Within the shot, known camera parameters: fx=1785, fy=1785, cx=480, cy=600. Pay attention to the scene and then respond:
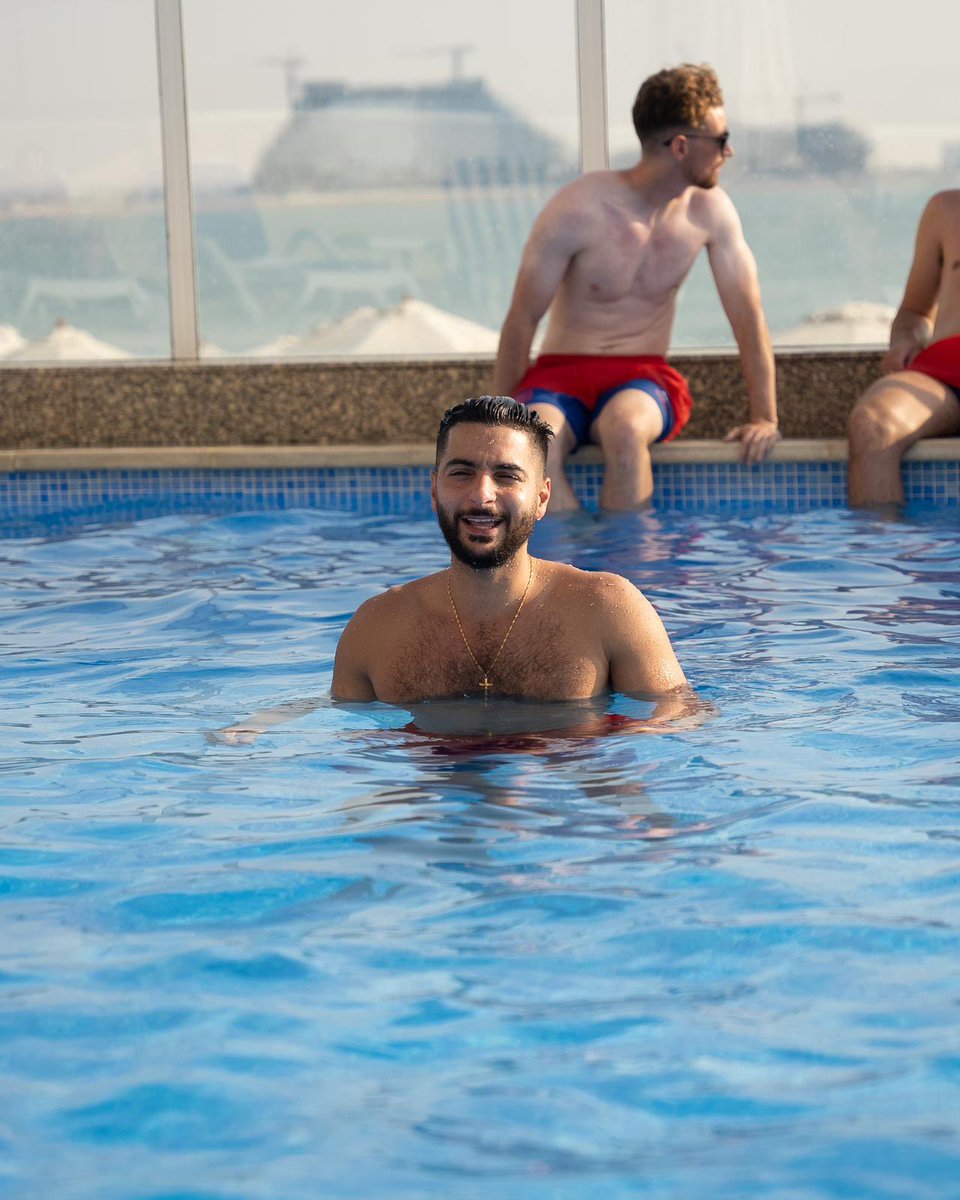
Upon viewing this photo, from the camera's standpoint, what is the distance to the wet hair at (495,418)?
3.71m

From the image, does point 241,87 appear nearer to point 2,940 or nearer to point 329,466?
point 329,466

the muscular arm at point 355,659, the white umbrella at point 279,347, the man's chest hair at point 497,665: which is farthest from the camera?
the white umbrella at point 279,347

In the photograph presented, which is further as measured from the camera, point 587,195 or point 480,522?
point 587,195

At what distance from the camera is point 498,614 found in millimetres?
3969

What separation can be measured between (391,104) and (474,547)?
569 cm

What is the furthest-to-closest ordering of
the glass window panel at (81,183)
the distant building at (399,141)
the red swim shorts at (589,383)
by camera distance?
the glass window panel at (81,183) → the distant building at (399,141) → the red swim shorts at (589,383)

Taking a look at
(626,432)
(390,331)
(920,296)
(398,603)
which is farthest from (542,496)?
(390,331)

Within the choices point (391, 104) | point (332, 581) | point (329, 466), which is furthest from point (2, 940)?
point (391, 104)

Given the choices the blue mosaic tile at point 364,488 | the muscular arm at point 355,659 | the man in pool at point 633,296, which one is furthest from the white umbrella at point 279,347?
the muscular arm at point 355,659

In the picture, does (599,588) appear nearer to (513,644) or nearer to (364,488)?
(513,644)

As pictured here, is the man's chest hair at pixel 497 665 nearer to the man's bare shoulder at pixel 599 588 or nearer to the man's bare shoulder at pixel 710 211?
the man's bare shoulder at pixel 599 588

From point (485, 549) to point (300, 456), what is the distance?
417 cm

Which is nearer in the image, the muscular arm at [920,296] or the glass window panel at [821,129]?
the muscular arm at [920,296]

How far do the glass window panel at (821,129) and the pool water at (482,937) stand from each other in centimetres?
415
